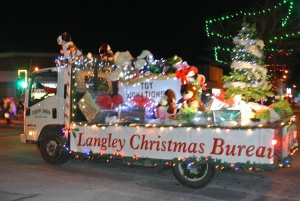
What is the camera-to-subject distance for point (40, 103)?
9.58 metres

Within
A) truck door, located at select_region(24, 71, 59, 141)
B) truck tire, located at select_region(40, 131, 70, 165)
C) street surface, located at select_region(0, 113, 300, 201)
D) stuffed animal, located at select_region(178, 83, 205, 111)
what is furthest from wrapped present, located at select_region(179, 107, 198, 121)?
truck door, located at select_region(24, 71, 59, 141)

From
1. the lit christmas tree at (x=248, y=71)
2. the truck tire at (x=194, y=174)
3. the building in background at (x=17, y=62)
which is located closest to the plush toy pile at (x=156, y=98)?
the lit christmas tree at (x=248, y=71)

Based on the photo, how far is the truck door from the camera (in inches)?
369

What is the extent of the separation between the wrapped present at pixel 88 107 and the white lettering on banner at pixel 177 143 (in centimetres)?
34

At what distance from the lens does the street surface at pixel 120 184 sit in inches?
264

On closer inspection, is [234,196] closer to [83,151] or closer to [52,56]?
[83,151]

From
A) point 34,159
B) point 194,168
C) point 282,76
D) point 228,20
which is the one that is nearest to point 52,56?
point 228,20

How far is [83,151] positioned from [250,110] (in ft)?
12.3

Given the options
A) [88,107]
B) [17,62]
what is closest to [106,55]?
[88,107]

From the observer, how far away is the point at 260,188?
7289 millimetres

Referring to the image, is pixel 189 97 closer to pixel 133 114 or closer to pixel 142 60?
pixel 133 114

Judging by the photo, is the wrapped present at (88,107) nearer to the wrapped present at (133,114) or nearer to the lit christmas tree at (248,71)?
the wrapped present at (133,114)

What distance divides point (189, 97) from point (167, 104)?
0.51 metres

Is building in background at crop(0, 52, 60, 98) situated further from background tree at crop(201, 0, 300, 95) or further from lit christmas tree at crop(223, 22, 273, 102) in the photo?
lit christmas tree at crop(223, 22, 273, 102)
